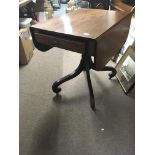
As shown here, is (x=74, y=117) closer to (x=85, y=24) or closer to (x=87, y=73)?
(x=87, y=73)

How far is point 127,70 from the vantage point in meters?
2.01

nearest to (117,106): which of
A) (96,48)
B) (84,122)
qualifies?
(84,122)

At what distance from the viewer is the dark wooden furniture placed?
131 cm

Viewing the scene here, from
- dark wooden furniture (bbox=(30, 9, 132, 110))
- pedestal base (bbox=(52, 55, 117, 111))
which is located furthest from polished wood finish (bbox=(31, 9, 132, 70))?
pedestal base (bbox=(52, 55, 117, 111))

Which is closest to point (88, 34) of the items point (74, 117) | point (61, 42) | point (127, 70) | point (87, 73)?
point (61, 42)

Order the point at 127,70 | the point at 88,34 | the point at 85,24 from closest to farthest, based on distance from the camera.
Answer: the point at 88,34 < the point at 85,24 < the point at 127,70

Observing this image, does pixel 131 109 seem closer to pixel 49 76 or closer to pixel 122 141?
pixel 122 141

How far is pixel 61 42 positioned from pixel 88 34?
208 millimetres

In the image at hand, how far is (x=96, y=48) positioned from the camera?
4.18 ft

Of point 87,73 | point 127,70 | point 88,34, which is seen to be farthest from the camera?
point 127,70

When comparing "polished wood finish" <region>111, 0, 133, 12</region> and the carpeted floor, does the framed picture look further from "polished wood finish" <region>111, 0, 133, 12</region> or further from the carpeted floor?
"polished wood finish" <region>111, 0, 133, 12</region>

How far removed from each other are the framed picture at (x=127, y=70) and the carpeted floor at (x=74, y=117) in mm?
64

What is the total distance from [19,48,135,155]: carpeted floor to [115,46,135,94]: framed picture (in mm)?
64
